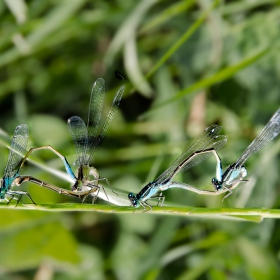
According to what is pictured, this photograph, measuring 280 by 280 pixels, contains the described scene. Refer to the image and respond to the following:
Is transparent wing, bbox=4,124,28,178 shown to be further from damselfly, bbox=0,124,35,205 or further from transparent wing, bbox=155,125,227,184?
transparent wing, bbox=155,125,227,184

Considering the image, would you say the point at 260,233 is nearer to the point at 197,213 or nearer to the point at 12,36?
the point at 197,213

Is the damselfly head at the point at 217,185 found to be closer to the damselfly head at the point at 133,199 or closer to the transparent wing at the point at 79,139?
the damselfly head at the point at 133,199

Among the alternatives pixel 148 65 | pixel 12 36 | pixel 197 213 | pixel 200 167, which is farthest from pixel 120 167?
pixel 197 213

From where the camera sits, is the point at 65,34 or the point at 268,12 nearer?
the point at 268,12

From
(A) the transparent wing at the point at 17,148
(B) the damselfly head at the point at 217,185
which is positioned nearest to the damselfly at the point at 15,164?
(A) the transparent wing at the point at 17,148

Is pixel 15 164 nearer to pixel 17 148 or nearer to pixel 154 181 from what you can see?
pixel 17 148

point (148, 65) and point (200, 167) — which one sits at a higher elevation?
point (148, 65)
